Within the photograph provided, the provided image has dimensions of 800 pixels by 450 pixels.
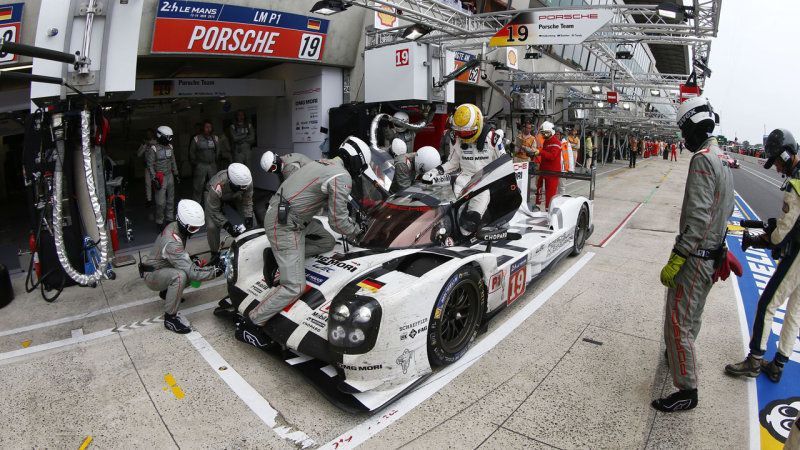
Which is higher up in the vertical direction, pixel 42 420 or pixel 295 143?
pixel 295 143

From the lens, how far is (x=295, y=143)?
11.3 meters

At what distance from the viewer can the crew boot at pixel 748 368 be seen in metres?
3.42

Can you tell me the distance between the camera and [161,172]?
7781 millimetres

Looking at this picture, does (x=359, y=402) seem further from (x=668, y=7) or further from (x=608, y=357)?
(x=668, y=7)

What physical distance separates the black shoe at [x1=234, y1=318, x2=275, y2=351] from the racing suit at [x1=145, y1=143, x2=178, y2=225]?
5.09 m

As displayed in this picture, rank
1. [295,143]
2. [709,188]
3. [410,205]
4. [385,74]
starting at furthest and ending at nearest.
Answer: [295,143], [385,74], [410,205], [709,188]

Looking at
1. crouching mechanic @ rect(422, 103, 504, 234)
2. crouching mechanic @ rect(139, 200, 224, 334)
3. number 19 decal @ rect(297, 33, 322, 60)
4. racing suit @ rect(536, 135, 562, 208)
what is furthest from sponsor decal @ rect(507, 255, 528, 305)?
number 19 decal @ rect(297, 33, 322, 60)

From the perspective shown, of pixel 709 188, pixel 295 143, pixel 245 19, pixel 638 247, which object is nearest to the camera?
pixel 709 188

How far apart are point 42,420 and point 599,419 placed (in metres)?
3.61

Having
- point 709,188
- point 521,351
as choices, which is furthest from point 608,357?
point 709,188

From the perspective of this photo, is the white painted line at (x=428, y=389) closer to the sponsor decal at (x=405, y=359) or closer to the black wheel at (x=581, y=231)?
the sponsor decal at (x=405, y=359)

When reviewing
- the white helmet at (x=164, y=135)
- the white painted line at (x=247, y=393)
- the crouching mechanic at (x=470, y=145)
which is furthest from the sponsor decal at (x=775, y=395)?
the white helmet at (x=164, y=135)

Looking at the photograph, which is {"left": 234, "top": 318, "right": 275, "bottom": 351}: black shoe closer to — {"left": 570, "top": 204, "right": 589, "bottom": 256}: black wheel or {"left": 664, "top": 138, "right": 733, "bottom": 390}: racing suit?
{"left": 664, "top": 138, "right": 733, "bottom": 390}: racing suit

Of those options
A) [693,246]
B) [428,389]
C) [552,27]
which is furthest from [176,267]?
[552,27]
